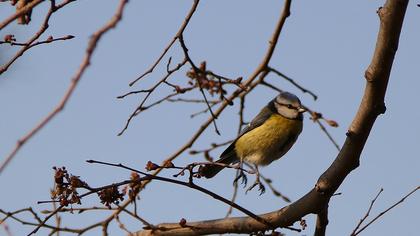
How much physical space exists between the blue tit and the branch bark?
76.1 inches

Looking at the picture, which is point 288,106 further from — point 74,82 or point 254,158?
point 74,82

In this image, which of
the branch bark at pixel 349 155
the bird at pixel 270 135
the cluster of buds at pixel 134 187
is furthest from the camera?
the bird at pixel 270 135

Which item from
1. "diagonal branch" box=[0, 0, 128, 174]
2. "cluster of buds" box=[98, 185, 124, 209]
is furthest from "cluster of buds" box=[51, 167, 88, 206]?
Answer: "diagonal branch" box=[0, 0, 128, 174]

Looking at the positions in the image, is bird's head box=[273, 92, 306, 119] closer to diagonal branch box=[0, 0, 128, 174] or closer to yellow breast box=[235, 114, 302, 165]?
yellow breast box=[235, 114, 302, 165]

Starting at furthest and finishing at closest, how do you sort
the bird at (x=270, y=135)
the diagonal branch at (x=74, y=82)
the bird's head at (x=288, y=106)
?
the bird's head at (x=288, y=106) → the bird at (x=270, y=135) → the diagonal branch at (x=74, y=82)

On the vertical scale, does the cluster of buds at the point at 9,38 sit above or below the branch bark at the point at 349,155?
above

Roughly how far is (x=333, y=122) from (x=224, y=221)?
98cm

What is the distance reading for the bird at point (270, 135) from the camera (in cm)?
562

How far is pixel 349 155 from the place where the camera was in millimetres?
3094

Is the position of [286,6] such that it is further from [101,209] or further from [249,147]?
[249,147]

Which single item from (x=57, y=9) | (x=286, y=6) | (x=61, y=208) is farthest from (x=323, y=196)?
(x=57, y=9)

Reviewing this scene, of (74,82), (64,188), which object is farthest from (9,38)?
(74,82)

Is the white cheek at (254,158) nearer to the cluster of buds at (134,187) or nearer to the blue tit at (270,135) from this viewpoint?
the blue tit at (270,135)

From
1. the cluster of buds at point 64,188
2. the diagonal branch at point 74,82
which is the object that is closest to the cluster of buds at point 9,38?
the cluster of buds at point 64,188
